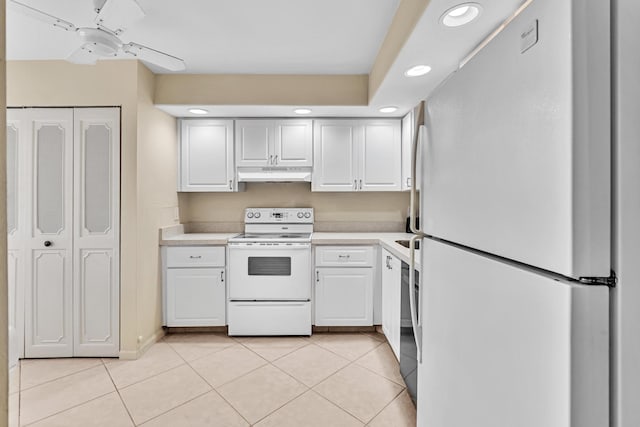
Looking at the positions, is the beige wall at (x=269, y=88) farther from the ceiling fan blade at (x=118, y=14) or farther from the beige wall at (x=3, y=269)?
the beige wall at (x=3, y=269)

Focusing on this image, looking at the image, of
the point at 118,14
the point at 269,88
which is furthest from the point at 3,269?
the point at 269,88

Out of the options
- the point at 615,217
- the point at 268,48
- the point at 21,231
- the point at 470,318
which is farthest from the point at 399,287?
the point at 21,231

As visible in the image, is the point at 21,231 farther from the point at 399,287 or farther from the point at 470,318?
the point at 470,318

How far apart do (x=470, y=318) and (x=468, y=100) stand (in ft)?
1.88

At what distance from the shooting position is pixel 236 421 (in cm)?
183

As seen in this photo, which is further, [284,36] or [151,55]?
[284,36]

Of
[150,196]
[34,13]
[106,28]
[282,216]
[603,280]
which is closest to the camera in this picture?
[603,280]

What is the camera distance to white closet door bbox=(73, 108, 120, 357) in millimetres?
2561

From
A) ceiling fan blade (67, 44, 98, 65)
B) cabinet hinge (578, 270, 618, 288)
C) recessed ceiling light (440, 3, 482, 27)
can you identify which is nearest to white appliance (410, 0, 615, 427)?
cabinet hinge (578, 270, 618, 288)

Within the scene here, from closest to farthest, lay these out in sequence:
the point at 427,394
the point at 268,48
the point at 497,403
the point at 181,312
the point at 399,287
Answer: the point at 497,403
the point at 427,394
the point at 399,287
the point at 268,48
the point at 181,312

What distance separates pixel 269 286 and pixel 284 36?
2050 mm

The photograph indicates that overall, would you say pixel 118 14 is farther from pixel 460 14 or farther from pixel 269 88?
pixel 460 14

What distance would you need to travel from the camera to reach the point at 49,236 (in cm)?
255

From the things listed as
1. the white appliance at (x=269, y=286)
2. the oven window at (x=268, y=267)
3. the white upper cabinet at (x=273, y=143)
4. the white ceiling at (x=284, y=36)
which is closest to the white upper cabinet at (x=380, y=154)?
the white ceiling at (x=284, y=36)
